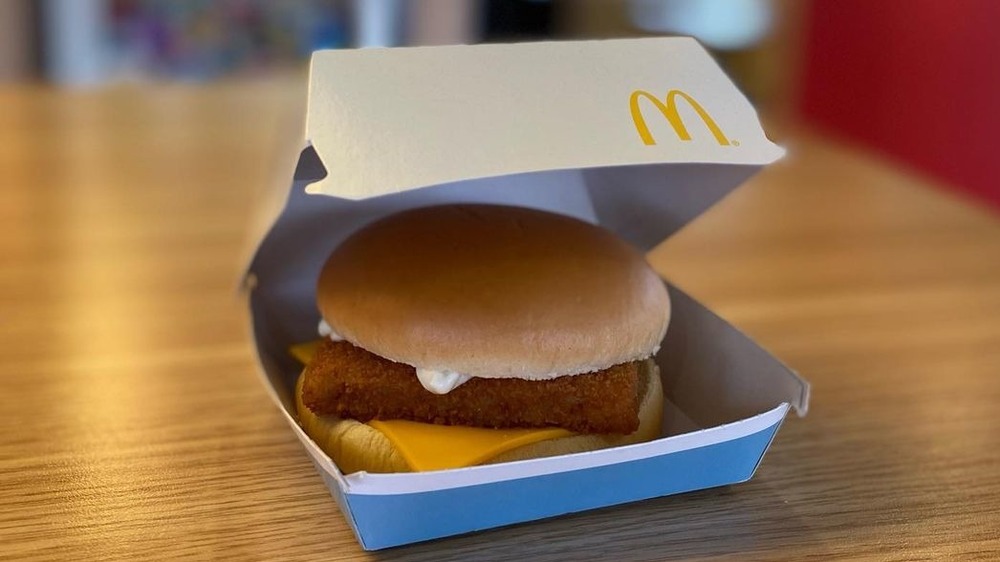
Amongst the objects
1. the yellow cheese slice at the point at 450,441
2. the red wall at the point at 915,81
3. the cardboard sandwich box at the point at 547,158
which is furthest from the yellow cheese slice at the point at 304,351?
the red wall at the point at 915,81

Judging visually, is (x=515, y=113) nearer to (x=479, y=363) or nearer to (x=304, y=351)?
(x=479, y=363)

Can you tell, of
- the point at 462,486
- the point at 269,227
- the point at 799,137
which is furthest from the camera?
the point at 799,137

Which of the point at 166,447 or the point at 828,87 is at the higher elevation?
the point at 166,447

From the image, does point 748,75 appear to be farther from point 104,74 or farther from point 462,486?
point 462,486

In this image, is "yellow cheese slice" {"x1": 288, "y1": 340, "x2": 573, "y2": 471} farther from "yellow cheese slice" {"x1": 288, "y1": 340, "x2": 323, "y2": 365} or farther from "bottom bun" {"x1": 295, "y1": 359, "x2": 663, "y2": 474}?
"yellow cheese slice" {"x1": 288, "y1": 340, "x2": 323, "y2": 365}

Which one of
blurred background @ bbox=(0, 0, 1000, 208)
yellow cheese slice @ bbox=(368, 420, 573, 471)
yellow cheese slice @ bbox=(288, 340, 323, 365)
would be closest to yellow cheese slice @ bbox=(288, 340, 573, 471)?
yellow cheese slice @ bbox=(368, 420, 573, 471)

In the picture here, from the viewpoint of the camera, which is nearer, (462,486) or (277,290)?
(462,486)

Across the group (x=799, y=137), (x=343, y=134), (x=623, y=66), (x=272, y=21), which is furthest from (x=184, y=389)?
(x=272, y=21)
